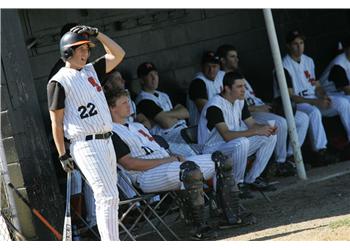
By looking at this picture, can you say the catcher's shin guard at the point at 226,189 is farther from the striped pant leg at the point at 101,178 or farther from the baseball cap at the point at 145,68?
the baseball cap at the point at 145,68

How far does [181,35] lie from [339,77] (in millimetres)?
1753

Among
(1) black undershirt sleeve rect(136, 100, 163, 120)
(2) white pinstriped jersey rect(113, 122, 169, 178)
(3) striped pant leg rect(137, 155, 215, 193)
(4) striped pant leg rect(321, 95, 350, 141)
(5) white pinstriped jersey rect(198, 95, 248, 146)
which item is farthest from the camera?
(4) striped pant leg rect(321, 95, 350, 141)

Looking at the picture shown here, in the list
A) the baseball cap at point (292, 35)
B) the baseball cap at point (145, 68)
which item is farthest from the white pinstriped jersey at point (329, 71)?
the baseball cap at point (145, 68)

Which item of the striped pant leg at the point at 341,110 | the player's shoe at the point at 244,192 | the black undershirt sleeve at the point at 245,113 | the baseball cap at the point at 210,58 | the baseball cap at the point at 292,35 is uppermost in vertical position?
the baseball cap at the point at 292,35

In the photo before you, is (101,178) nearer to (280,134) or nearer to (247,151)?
(247,151)

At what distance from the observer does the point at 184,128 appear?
8.68 metres

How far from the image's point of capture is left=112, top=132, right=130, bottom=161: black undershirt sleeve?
279 inches

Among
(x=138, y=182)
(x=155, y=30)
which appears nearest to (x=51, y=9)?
(x=155, y=30)

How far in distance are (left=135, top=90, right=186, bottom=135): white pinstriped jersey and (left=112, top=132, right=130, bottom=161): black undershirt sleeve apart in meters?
1.52

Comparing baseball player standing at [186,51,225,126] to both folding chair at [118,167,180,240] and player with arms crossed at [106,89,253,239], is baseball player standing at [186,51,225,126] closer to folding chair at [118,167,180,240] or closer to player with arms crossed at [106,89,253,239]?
player with arms crossed at [106,89,253,239]

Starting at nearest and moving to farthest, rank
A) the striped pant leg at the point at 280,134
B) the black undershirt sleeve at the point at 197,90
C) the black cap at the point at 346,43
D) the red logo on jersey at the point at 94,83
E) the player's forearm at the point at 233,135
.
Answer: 1. the red logo on jersey at the point at 94,83
2. the player's forearm at the point at 233,135
3. the striped pant leg at the point at 280,134
4. the black undershirt sleeve at the point at 197,90
5. the black cap at the point at 346,43

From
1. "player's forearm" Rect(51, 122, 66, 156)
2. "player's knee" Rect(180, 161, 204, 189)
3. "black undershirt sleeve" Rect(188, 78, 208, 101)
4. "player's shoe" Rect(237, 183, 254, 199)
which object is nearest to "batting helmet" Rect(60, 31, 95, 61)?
"player's forearm" Rect(51, 122, 66, 156)

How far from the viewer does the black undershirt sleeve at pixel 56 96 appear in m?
6.21

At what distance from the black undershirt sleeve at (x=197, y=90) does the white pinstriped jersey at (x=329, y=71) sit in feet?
5.63
